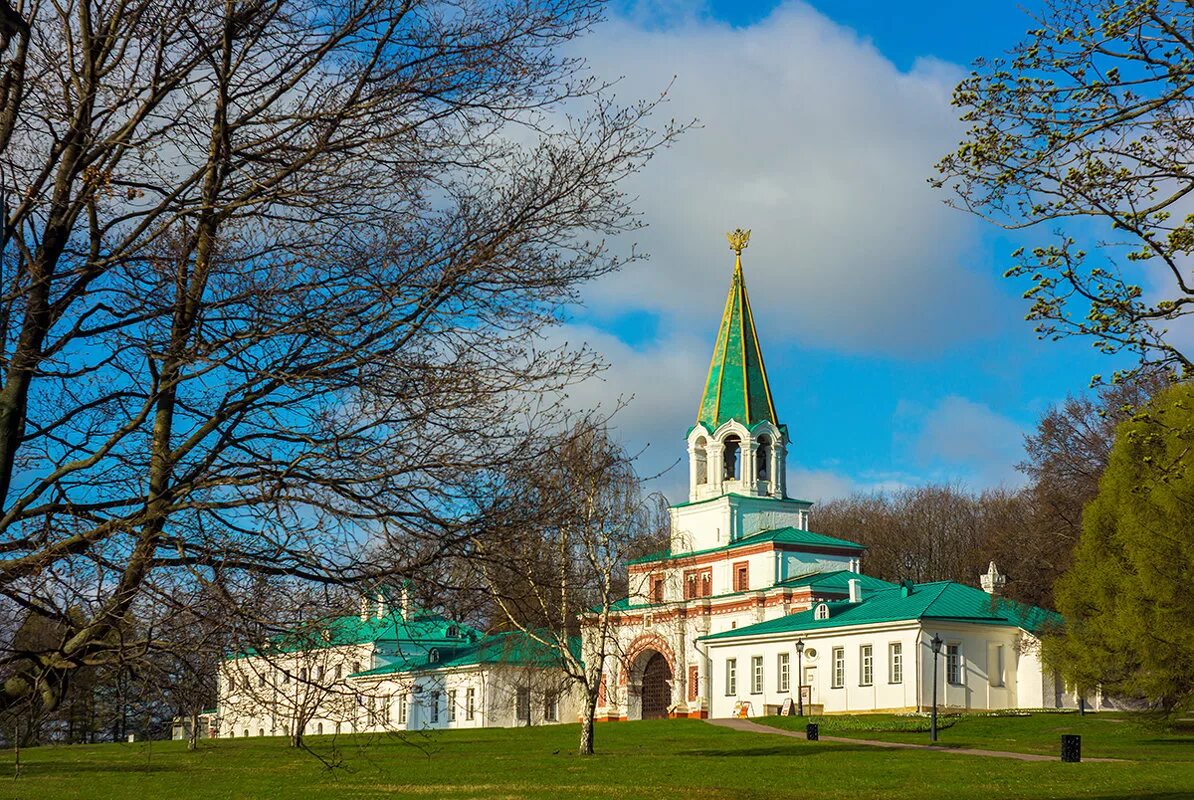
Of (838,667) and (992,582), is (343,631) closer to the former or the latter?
(838,667)

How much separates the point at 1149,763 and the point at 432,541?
24725 millimetres

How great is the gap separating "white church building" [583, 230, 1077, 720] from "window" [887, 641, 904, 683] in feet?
0.14

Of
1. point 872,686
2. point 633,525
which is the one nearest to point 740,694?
point 872,686

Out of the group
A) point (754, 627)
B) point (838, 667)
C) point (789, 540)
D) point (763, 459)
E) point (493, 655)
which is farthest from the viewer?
point (763, 459)

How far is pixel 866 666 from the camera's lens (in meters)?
48.9

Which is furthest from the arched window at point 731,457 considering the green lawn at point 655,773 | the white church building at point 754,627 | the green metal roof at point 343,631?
the green metal roof at point 343,631

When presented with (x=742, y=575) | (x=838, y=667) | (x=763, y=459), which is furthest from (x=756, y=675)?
(x=763, y=459)

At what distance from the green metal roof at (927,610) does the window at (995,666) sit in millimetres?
1116

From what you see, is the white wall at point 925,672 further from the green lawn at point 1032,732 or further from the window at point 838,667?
the green lawn at point 1032,732

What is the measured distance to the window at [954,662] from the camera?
157 feet

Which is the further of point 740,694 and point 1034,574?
point 1034,574

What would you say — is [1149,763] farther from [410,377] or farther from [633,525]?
[410,377]

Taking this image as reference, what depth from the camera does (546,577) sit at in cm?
747

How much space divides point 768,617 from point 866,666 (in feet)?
23.9
